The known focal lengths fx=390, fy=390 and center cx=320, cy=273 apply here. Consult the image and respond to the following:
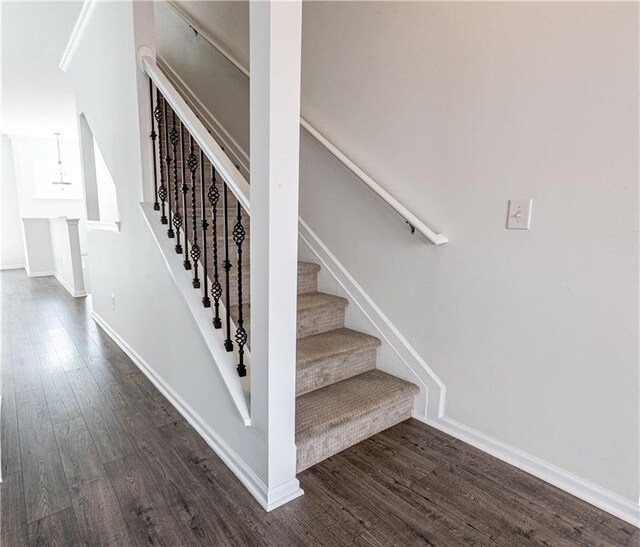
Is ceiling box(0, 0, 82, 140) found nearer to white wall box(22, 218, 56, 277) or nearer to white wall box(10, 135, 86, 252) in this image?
white wall box(10, 135, 86, 252)

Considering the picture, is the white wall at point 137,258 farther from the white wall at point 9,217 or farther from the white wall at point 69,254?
the white wall at point 9,217

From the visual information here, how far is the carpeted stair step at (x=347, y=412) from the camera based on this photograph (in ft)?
5.61

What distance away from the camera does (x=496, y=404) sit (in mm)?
1792

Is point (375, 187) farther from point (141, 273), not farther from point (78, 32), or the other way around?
point (78, 32)

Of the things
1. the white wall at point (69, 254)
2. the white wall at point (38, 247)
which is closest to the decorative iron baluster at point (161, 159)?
the white wall at point (69, 254)

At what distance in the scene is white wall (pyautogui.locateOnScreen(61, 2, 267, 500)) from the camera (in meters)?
1.81

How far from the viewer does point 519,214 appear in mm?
1635

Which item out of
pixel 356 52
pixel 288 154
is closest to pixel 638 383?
pixel 288 154

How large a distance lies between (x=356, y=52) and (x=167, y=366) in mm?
2127

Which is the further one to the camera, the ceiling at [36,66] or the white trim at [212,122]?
the white trim at [212,122]

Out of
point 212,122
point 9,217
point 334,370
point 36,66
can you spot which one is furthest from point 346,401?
point 9,217

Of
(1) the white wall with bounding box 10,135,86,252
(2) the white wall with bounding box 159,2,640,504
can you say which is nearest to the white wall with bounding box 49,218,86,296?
(1) the white wall with bounding box 10,135,86,252

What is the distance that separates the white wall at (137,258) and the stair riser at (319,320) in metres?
0.62

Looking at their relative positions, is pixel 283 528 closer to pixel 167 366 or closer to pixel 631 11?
pixel 167 366
